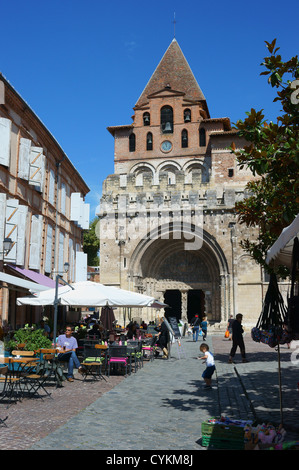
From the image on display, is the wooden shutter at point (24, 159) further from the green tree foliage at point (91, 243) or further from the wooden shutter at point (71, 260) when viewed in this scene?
the green tree foliage at point (91, 243)

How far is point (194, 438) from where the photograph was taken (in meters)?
5.15

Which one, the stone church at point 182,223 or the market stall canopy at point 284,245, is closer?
the market stall canopy at point 284,245

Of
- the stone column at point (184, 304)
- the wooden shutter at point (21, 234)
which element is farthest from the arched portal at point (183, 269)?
the wooden shutter at point (21, 234)

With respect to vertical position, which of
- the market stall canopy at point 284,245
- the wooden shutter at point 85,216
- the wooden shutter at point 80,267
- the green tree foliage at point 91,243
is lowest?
the market stall canopy at point 284,245

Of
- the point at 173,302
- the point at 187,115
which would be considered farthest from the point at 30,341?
the point at 187,115

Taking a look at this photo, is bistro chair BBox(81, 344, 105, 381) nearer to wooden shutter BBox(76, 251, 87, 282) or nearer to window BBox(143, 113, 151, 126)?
wooden shutter BBox(76, 251, 87, 282)

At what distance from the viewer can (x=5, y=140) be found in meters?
15.1

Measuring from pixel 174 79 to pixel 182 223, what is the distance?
14.0 meters

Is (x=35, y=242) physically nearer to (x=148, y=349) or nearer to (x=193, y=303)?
(x=148, y=349)

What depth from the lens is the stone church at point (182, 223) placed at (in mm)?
25406

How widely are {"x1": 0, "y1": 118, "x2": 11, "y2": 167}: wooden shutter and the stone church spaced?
12257mm

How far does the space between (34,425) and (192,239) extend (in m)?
21.4

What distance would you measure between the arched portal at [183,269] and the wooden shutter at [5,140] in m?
12.6

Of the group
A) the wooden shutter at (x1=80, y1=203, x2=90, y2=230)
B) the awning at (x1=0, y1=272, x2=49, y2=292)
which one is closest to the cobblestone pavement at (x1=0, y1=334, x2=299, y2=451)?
the awning at (x1=0, y1=272, x2=49, y2=292)
